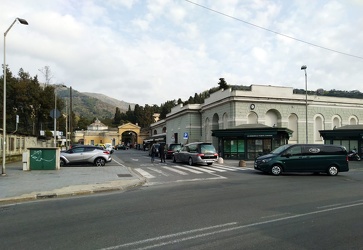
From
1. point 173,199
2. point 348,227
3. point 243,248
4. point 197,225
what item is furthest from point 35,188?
point 348,227

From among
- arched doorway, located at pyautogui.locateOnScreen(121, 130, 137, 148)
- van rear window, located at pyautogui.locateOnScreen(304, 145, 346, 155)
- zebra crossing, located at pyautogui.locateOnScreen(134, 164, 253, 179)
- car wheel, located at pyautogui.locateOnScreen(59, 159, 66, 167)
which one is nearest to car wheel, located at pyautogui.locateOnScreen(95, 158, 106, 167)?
car wheel, located at pyautogui.locateOnScreen(59, 159, 66, 167)

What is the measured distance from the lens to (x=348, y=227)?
→ 689 cm

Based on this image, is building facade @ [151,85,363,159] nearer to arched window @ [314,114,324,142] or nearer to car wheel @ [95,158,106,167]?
arched window @ [314,114,324,142]

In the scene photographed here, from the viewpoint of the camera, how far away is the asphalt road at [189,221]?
19.0 ft

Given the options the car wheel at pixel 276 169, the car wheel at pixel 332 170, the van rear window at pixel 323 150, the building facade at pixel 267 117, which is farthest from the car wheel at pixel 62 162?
the car wheel at pixel 332 170

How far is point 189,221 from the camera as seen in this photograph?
737 cm

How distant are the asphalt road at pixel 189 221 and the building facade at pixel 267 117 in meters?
23.0

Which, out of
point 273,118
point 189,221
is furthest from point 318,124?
point 189,221

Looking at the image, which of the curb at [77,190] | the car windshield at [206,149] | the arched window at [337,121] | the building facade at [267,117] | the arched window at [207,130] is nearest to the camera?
the curb at [77,190]

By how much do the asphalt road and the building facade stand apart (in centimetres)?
2301

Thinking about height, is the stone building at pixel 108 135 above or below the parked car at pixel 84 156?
above

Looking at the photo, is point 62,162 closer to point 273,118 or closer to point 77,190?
point 77,190

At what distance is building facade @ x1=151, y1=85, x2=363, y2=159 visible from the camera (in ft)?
113

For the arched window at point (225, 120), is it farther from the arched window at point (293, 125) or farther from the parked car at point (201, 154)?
the parked car at point (201, 154)
